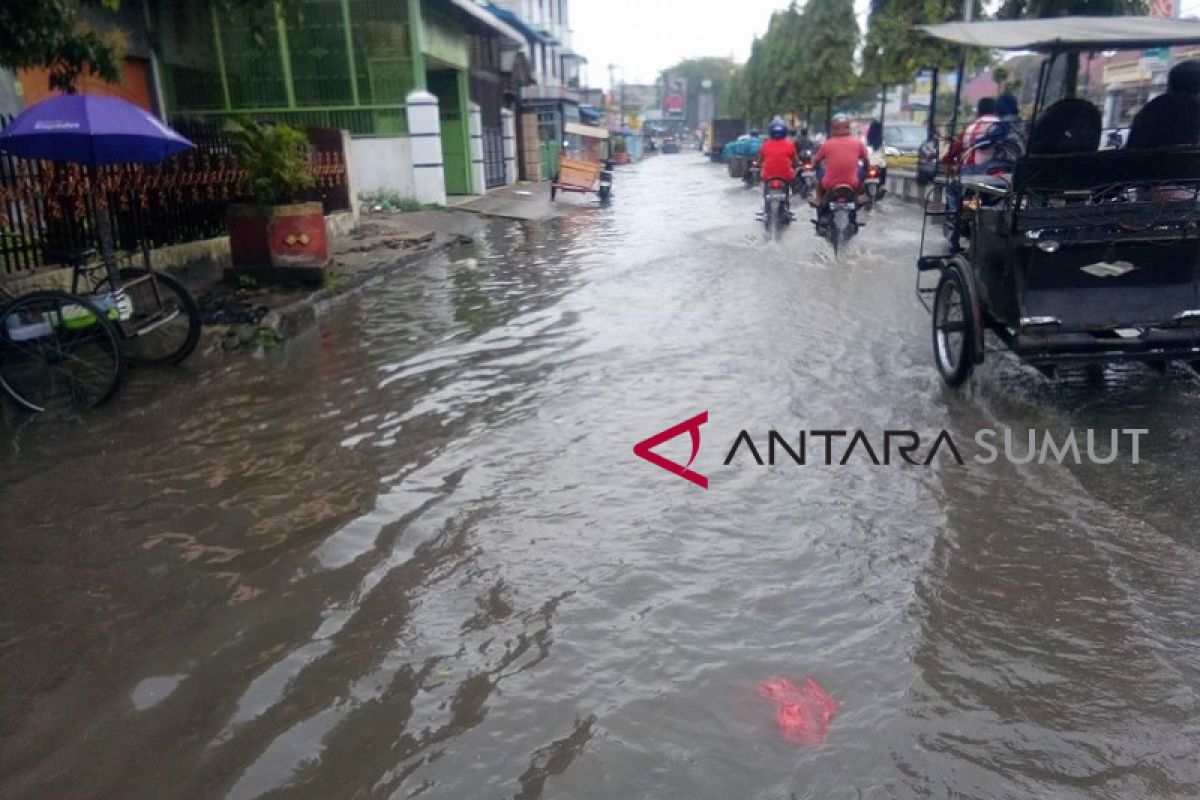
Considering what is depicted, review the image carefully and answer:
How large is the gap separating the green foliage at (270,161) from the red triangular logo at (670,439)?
19.7 ft

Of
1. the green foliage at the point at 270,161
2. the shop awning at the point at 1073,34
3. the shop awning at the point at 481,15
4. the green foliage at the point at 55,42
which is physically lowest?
the green foliage at the point at 270,161

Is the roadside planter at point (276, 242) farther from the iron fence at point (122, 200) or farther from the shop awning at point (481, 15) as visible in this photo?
the shop awning at point (481, 15)

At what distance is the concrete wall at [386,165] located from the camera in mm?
20500

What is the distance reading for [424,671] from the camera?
3.27 m

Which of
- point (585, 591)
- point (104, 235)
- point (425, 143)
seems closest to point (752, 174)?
point (425, 143)

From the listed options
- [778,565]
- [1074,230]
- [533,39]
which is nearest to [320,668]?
[778,565]

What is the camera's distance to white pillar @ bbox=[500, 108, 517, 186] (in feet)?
102

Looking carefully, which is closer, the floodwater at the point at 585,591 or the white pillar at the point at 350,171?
the floodwater at the point at 585,591

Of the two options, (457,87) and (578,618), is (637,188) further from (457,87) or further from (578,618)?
(578,618)

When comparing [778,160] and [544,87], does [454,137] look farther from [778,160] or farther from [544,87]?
[544,87]

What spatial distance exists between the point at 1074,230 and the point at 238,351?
20.7ft

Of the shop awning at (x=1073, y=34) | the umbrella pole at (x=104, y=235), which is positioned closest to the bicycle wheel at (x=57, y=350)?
the umbrella pole at (x=104, y=235)

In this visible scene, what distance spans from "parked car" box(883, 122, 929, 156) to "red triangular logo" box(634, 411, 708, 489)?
1023 inches

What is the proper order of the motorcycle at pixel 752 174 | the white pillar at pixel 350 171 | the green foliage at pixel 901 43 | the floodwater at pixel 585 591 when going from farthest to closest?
1. the motorcycle at pixel 752 174
2. the green foliage at pixel 901 43
3. the white pillar at pixel 350 171
4. the floodwater at pixel 585 591
